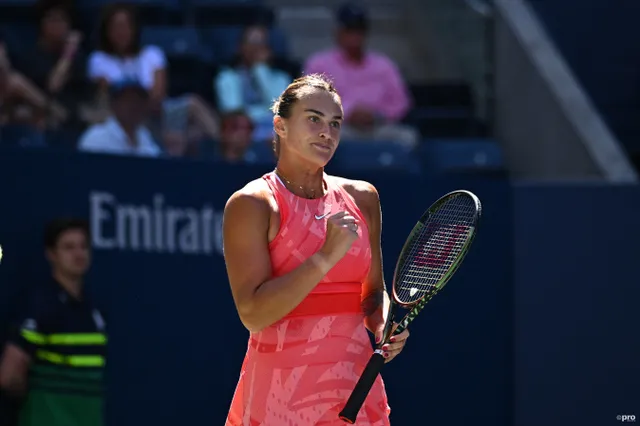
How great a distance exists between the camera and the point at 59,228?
590 centimetres

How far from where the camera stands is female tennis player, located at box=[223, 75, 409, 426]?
3.54 m

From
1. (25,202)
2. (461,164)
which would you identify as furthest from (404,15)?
(25,202)

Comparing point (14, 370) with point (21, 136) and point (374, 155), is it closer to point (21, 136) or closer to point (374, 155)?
point (21, 136)

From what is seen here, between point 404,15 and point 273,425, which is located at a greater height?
point 404,15

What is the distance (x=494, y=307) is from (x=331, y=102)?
3.09 meters

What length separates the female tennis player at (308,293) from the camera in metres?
3.54

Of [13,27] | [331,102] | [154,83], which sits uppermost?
[13,27]

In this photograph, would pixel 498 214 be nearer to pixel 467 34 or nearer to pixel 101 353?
pixel 101 353

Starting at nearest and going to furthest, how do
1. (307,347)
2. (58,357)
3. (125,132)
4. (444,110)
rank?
(307,347)
(58,357)
(125,132)
(444,110)

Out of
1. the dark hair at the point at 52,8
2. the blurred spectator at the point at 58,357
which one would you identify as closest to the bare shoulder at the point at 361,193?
the blurred spectator at the point at 58,357

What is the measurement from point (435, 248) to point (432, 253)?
2 cm

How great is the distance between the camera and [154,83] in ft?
26.8

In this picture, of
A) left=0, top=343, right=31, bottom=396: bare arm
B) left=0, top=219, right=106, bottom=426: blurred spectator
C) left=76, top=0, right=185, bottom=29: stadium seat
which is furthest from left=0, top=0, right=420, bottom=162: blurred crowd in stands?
left=0, top=343, right=31, bottom=396: bare arm

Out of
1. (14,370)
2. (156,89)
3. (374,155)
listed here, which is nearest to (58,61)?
(156,89)
